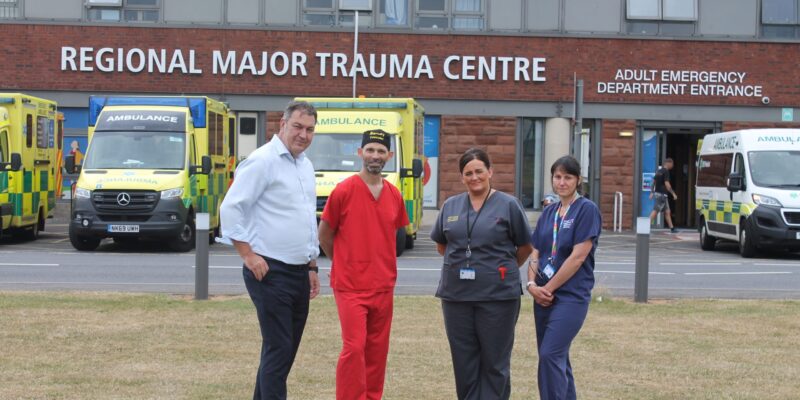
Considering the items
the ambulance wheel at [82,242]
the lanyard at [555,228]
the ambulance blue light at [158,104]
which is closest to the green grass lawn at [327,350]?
the lanyard at [555,228]

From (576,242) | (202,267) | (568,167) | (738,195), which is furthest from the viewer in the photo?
(738,195)

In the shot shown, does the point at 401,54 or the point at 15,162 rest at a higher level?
the point at 401,54

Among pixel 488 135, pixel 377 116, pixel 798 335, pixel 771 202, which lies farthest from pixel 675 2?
pixel 798 335

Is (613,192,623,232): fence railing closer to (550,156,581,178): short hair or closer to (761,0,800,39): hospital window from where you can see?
(761,0,800,39): hospital window

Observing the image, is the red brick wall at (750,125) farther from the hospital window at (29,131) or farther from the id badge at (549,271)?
the id badge at (549,271)

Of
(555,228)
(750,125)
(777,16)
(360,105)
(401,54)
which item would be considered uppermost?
(777,16)

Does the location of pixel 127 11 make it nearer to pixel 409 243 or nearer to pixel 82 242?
pixel 82 242

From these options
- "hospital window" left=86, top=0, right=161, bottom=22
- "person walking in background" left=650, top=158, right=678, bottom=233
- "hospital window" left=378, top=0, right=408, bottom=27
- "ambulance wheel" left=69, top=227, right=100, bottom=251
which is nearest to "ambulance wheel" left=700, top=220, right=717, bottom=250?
"person walking in background" left=650, top=158, right=678, bottom=233

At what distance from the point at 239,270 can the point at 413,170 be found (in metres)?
4.21

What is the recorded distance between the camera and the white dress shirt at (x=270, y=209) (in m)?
6.73

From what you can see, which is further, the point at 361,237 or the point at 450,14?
the point at 450,14

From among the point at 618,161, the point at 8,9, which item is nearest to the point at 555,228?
the point at 618,161

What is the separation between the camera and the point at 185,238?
21.0 meters

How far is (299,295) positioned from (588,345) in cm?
405
